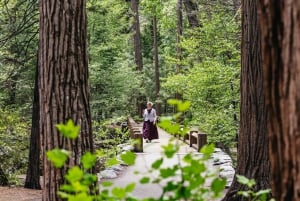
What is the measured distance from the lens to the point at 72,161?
5.08m

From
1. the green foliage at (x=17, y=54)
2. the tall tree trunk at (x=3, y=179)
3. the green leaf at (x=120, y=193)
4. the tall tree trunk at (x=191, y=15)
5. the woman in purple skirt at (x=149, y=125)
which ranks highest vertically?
the tall tree trunk at (x=191, y=15)

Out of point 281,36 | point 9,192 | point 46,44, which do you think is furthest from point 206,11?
point 281,36

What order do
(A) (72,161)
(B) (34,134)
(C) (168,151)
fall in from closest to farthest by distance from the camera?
(C) (168,151) → (A) (72,161) → (B) (34,134)

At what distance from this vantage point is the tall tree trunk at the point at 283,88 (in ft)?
6.44

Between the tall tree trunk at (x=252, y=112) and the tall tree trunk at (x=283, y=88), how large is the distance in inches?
215

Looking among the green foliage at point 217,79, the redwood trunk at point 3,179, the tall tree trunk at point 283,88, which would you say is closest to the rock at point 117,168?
the redwood trunk at point 3,179

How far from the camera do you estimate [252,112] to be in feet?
24.9

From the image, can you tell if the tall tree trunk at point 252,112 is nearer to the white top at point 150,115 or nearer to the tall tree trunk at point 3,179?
the tall tree trunk at point 3,179

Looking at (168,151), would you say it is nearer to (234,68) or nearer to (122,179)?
(122,179)

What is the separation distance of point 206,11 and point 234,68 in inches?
154

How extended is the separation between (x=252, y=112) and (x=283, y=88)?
5679 mm

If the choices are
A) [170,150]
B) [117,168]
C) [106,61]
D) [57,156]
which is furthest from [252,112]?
[106,61]

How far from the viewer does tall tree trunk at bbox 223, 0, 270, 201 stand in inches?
294

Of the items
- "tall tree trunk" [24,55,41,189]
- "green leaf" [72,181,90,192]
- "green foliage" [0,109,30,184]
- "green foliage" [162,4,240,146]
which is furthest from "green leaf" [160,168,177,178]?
"green foliage" [162,4,240,146]
